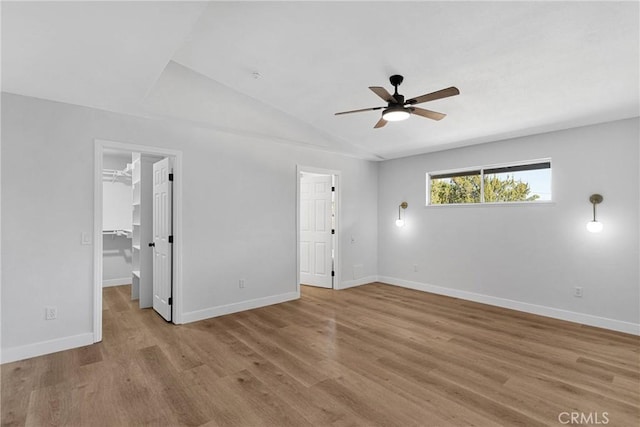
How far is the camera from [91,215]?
11.2 ft

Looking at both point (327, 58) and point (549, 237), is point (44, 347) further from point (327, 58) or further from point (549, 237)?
point (549, 237)

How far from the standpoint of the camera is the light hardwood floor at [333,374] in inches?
86.6

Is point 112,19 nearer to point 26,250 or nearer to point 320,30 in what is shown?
point 320,30

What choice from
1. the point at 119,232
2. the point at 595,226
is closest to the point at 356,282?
the point at 595,226

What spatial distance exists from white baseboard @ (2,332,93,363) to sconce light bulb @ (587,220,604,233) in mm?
6046


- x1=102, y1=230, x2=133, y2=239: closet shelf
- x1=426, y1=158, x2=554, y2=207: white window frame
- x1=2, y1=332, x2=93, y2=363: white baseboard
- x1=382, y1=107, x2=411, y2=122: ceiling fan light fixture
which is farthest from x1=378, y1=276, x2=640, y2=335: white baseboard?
x1=102, y1=230, x2=133, y2=239: closet shelf

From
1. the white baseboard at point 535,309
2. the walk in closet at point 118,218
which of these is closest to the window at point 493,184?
the white baseboard at point 535,309

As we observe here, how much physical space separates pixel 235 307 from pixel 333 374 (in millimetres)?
2220

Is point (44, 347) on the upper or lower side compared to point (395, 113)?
lower

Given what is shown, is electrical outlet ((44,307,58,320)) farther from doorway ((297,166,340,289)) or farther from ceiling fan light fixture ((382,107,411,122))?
ceiling fan light fixture ((382,107,411,122))

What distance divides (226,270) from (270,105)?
7.89 feet

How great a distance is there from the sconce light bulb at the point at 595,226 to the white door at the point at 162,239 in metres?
5.39

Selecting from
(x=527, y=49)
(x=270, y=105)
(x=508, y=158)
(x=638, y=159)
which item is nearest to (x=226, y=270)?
(x=270, y=105)

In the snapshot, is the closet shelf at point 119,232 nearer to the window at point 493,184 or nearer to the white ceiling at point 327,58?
the white ceiling at point 327,58
